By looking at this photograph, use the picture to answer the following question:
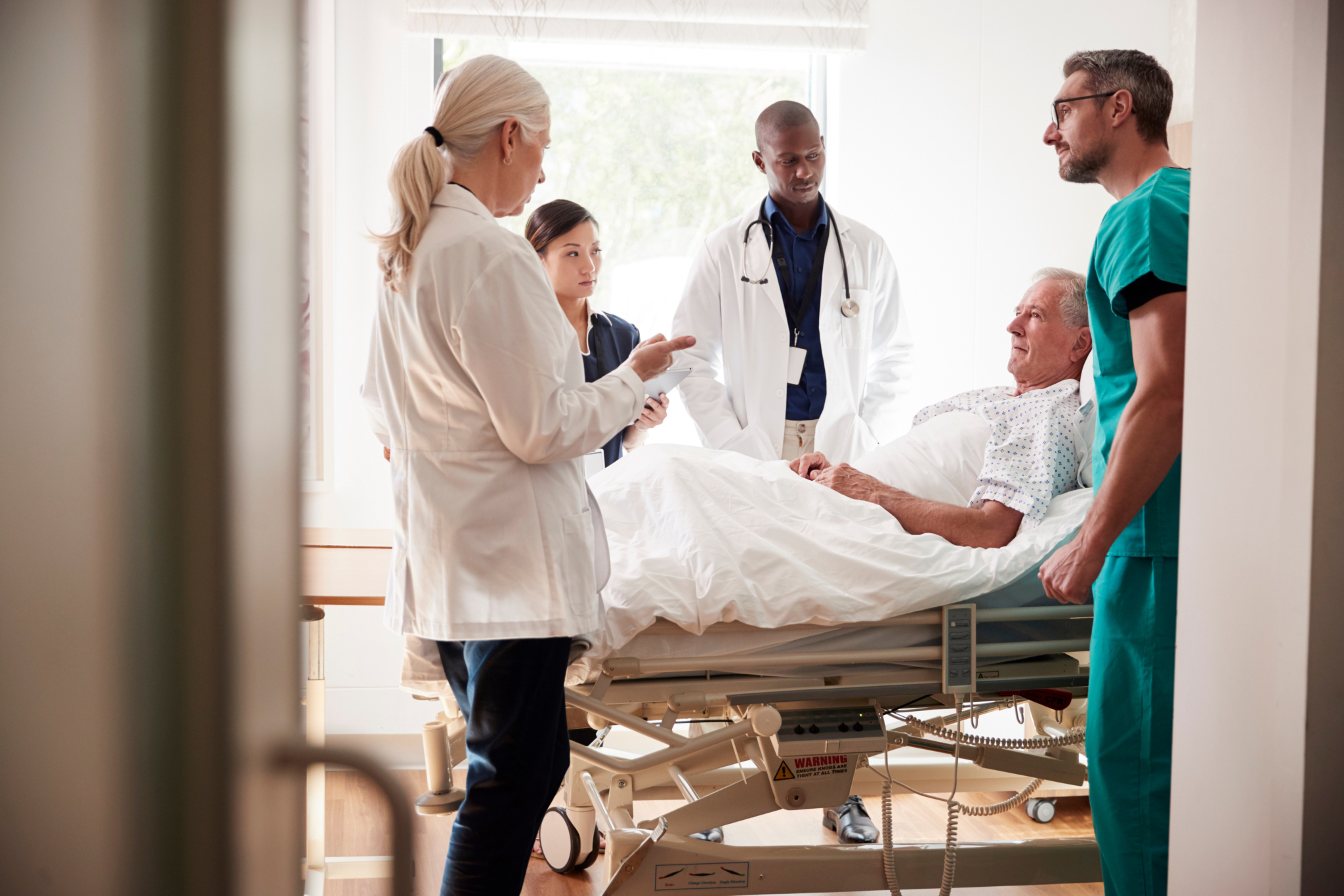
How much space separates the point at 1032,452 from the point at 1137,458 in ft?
2.57

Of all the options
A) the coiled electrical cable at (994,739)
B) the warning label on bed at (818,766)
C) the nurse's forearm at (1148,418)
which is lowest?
the warning label on bed at (818,766)

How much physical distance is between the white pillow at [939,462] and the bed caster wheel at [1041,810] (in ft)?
3.82

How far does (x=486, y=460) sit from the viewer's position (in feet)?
4.40

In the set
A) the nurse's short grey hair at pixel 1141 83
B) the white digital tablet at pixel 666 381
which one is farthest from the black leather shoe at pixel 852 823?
the nurse's short grey hair at pixel 1141 83

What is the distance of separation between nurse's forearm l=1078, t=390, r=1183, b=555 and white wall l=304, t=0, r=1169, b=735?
1844 mm

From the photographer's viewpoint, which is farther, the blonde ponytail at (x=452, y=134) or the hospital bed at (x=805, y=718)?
the hospital bed at (x=805, y=718)

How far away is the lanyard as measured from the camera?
113 inches

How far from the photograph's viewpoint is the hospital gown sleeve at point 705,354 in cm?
281

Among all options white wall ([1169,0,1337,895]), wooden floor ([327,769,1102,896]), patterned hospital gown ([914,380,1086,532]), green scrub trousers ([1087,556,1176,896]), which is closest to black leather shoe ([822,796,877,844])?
wooden floor ([327,769,1102,896])

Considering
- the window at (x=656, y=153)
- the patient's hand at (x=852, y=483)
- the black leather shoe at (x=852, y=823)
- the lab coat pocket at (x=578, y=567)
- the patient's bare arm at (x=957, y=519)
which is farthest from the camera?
the window at (x=656, y=153)

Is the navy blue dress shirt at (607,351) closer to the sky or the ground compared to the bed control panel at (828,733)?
closer to the sky

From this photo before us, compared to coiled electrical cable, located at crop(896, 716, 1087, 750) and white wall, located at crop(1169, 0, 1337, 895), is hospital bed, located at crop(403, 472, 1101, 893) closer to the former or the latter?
coiled electrical cable, located at crop(896, 716, 1087, 750)

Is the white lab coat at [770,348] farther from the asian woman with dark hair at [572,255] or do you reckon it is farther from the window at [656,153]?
the window at [656,153]

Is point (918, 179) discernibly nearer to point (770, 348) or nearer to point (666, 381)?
point (770, 348)
